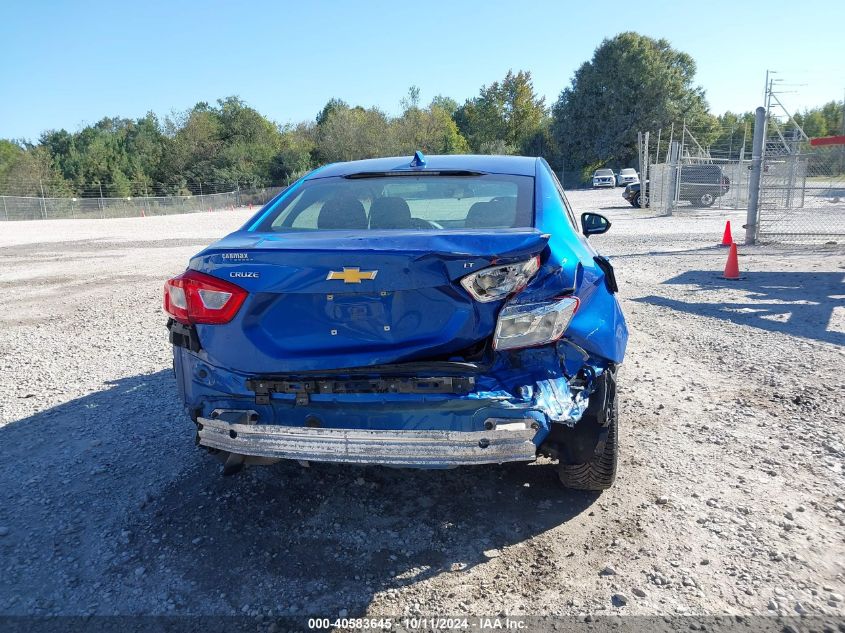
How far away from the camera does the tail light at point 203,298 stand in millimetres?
2652

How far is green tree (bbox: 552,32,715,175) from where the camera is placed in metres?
58.6

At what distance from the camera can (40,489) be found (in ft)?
11.3

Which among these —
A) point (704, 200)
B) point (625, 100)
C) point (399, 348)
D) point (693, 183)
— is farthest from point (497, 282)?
point (625, 100)

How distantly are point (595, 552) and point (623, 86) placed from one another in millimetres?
63465

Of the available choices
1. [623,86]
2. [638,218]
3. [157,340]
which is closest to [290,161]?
[623,86]

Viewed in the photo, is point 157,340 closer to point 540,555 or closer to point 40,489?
point 40,489

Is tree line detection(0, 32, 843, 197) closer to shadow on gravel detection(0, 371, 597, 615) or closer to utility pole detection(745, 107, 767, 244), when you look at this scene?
utility pole detection(745, 107, 767, 244)

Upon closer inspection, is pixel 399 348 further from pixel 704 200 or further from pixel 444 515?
pixel 704 200

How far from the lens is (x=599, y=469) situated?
10.1 feet

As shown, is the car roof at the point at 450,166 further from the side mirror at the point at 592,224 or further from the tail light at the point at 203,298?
the tail light at the point at 203,298

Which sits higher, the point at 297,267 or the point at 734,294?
the point at 297,267

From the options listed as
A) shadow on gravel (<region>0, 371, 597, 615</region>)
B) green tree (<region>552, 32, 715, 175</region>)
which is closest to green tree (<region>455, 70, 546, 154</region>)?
green tree (<region>552, 32, 715, 175</region>)

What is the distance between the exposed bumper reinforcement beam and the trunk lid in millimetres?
278

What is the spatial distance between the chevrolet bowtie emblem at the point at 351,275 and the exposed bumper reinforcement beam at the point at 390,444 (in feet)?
1.98
